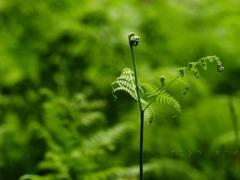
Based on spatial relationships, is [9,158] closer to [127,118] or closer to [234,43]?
[127,118]

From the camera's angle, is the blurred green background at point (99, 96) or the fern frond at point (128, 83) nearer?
the fern frond at point (128, 83)

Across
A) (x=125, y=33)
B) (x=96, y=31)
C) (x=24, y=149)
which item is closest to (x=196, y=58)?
(x=125, y=33)

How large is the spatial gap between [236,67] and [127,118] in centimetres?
109

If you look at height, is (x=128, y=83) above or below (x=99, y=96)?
below

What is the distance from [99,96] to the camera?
3805 millimetres

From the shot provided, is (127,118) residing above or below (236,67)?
below

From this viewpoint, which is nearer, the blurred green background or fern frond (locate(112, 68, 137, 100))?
fern frond (locate(112, 68, 137, 100))

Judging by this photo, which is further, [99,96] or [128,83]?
Result: [99,96]

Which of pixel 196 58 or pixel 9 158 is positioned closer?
pixel 9 158

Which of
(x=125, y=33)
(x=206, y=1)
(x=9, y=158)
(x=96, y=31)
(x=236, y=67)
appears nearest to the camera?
(x=9, y=158)

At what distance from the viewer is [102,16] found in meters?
3.65

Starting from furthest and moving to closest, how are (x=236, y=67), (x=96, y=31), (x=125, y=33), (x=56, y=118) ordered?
(x=236, y=67) → (x=125, y=33) → (x=96, y=31) → (x=56, y=118)

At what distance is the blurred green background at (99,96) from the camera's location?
111 inches

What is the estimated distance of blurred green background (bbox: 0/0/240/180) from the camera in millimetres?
2818
